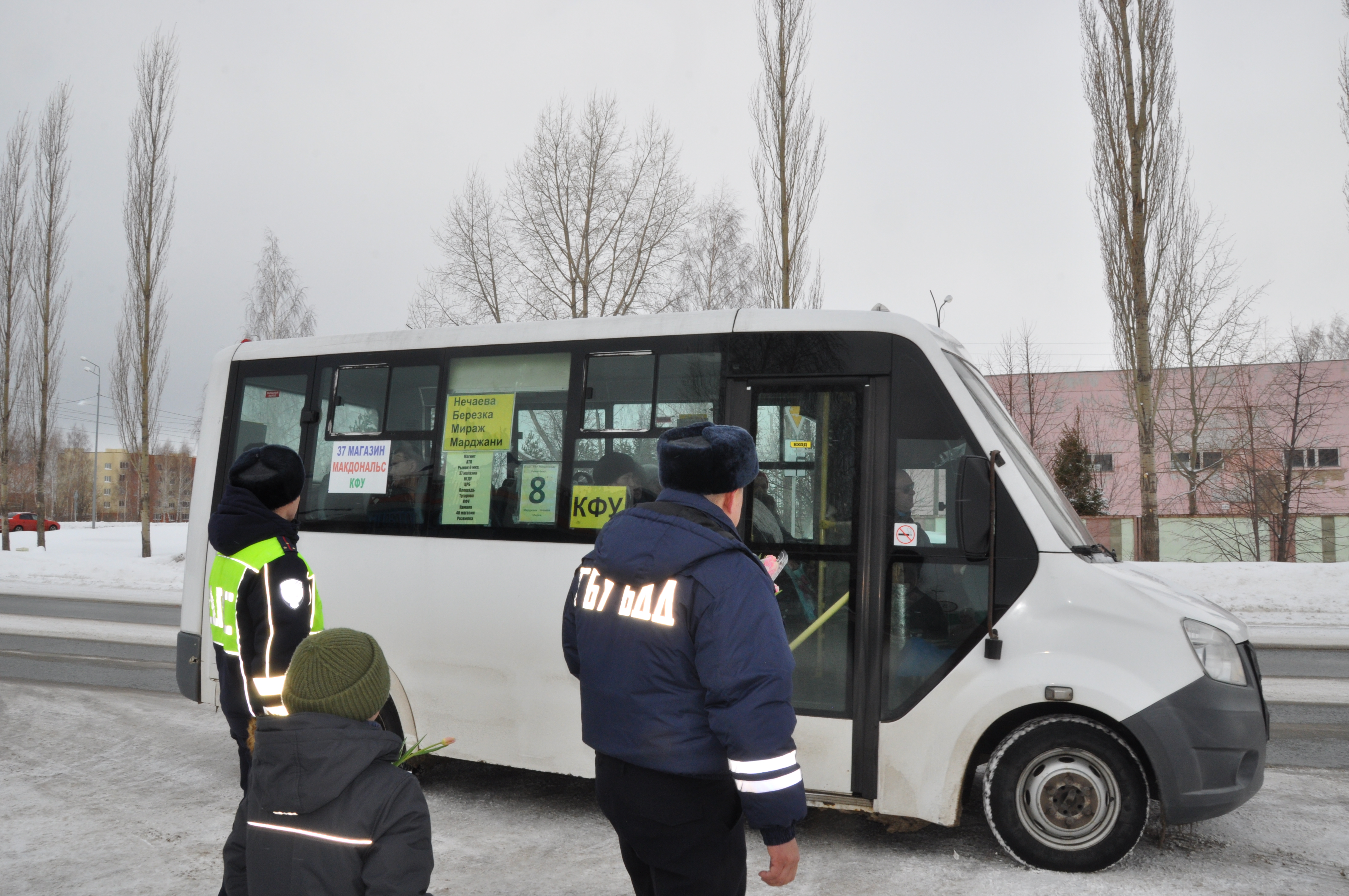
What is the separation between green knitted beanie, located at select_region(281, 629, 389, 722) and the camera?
6.92 ft

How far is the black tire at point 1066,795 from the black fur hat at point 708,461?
2.77 meters

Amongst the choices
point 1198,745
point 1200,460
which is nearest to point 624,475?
point 1198,745

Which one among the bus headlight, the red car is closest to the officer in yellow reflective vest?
the bus headlight

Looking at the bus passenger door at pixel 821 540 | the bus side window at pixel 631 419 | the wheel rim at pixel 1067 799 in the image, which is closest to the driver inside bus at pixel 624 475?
the bus side window at pixel 631 419

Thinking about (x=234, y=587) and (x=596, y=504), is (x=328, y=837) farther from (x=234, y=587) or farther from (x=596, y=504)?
(x=596, y=504)

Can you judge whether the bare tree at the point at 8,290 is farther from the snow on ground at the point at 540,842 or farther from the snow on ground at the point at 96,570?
the snow on ground at the point at 540,842

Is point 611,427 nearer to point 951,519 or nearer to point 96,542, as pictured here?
point 951,519

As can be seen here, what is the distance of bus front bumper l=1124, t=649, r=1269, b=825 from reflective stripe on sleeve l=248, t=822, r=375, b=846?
354 cm

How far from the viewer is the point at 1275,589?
15.4m

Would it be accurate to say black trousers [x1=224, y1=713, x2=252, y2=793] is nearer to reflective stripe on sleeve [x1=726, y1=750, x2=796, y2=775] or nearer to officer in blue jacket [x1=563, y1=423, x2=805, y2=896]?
officer in blue jacket [x1=563, y1=423, x2=805, y2=896]

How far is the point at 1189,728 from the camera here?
419 cm

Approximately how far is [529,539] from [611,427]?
80 centimetres

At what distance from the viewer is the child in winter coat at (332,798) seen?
6.70 ft

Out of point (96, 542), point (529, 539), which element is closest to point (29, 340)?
point (96, 542)
